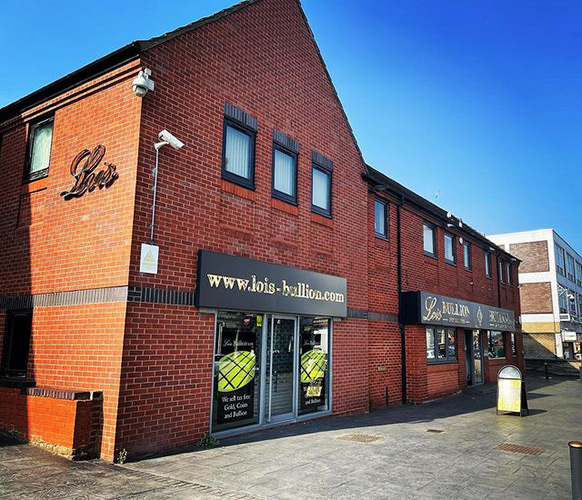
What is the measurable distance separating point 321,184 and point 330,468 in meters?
6.81

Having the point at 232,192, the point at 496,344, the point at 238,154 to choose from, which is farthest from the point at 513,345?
the point at 232,192

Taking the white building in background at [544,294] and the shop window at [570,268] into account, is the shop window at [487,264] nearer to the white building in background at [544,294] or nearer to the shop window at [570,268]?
the white building in background at [544,294]

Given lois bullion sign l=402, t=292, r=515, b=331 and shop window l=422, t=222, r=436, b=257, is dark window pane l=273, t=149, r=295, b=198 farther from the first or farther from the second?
shop window l=422, t=222, r=436, b=257

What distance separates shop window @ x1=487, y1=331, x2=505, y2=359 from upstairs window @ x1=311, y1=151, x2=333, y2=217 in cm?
1357

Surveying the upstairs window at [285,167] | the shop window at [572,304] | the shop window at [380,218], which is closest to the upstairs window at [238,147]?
the upstairs window at [285,167]

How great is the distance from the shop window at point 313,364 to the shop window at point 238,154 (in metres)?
3.31

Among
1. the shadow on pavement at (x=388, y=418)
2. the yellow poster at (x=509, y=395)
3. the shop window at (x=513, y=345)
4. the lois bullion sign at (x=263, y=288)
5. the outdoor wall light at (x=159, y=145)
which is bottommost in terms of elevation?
the shadow on pavement at (x=388, y=418)

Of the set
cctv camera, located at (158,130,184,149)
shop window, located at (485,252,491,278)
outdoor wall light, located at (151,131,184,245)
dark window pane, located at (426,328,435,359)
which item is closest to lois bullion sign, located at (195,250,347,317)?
outdoor wall light, located at (151,131,184,245)

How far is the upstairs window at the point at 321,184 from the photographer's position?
36.6 feet

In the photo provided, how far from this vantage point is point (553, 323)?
142 ft

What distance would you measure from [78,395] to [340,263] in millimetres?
6710

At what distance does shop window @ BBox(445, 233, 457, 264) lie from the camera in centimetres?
1838

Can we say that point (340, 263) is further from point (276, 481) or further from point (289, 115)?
point (276, 481)

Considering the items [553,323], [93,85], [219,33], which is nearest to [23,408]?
[93,85]
